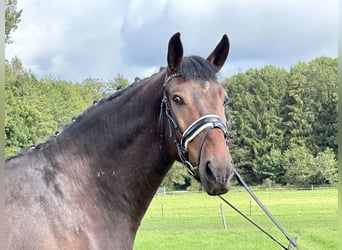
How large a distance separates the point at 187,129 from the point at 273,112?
6605 cm

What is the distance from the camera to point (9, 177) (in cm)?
340

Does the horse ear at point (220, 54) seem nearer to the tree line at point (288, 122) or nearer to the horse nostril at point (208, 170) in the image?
the horse nostril at point (208, 170)

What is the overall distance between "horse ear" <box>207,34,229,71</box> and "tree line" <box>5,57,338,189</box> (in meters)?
44.4

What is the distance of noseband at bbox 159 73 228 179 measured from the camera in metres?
3.28

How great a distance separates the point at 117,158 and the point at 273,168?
58.2 metres

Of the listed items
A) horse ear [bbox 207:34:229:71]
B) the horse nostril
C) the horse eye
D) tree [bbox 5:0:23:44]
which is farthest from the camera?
tree [bbox 5:0:23:44]

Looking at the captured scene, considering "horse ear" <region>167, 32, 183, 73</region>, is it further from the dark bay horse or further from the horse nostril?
the horse nostril

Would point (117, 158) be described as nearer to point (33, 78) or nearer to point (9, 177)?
point (9, 177)

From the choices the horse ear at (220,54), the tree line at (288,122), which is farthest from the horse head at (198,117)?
the tree line at (288,122)

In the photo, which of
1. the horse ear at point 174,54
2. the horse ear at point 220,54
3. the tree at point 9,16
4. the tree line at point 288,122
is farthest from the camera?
the tree line at point 288,122

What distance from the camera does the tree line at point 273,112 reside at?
2147 inches

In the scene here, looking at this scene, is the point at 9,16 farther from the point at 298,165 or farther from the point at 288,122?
the point at 288,122

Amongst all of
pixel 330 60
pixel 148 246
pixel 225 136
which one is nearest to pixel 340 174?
pixel 225 136

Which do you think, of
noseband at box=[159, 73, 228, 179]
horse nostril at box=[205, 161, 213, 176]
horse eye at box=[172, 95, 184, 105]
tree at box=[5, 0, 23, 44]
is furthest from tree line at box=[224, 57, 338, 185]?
horse nostril at box=[205, 161, 213, 176]
